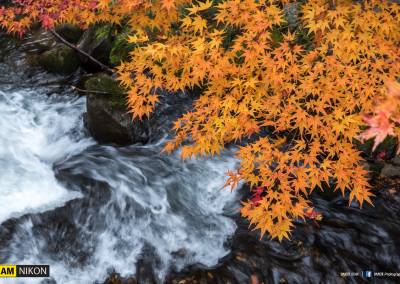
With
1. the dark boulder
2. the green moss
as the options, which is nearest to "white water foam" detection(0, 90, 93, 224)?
the dark boulder

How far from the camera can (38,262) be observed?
4.15 m

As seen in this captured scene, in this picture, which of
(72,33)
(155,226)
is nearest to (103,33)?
(72,33)

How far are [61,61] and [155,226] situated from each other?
5377mm

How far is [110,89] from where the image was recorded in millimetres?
5906

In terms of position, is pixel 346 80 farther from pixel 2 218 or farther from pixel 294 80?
pixel 2 218

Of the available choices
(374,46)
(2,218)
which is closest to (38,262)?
(2,218)

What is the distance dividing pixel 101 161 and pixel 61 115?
2.07 m

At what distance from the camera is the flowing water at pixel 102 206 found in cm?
434

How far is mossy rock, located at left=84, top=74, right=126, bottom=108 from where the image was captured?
5.86 metres

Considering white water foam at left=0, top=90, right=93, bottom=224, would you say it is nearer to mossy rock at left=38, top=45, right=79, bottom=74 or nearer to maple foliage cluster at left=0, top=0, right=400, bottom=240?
mossy rock at left=38, top=45, right=79, bottom=74

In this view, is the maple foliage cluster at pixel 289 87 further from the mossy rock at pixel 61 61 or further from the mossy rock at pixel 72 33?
the mossy rock at pixel 72 33

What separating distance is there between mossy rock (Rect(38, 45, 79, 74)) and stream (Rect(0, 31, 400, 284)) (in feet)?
9.01

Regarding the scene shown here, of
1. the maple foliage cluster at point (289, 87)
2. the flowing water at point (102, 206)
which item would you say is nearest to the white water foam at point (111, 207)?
the flowing water at point (102, 206)

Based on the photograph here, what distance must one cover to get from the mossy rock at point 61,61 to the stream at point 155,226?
9.01 ft
